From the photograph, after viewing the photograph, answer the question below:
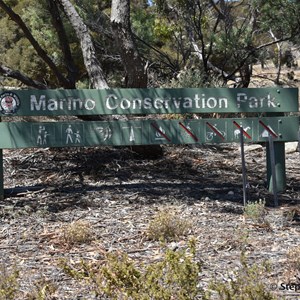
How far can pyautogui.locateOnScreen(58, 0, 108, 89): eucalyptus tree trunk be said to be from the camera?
1039 centimetres

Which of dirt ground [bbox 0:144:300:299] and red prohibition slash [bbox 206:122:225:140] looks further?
red prohibition slash [bbox 206:122:225:140]

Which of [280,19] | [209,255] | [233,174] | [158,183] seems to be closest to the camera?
[209,255]

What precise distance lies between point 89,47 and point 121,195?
9.69 feet

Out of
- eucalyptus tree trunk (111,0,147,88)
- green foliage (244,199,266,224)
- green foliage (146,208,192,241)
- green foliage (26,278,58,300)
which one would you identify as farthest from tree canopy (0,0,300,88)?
green foliage (26,278,58,300)

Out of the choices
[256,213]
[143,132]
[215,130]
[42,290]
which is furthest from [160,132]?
[42,290]

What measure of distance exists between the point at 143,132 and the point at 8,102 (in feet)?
5.76

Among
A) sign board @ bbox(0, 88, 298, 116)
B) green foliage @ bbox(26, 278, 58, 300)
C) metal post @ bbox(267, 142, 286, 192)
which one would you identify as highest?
sign board @ bbox(0, 88, 298, 116)

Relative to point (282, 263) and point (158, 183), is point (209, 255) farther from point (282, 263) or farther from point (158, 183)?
point (158, 183)

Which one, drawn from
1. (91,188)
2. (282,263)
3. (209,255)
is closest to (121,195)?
(91,188)

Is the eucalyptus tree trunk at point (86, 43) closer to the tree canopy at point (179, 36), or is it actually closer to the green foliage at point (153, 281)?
the tree canopy at point (179, 36)

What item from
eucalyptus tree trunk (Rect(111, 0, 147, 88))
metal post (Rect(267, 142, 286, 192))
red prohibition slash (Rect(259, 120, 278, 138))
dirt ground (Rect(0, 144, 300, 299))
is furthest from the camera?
eucalyptus tree trunk (Rect(111, 0, 147, 88))

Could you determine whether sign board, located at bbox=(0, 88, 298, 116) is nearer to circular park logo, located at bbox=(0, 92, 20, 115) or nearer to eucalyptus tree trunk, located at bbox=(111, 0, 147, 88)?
circular park logo, located at bbox=(0, 92, 20, 115)

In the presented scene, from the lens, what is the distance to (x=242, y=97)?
8.73 metres

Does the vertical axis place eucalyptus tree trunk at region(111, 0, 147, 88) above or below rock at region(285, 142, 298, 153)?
above
